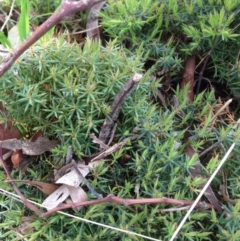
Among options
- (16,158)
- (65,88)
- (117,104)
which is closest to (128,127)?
(117,104)

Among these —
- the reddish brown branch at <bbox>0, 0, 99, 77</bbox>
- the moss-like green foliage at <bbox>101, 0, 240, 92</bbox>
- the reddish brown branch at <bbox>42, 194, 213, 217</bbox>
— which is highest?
the reddish brown branch at <bbox>0, 0, 99, 77</bbox>

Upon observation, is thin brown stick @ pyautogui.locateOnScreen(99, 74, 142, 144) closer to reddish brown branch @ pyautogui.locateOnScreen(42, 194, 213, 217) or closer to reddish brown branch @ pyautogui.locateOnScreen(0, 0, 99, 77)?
reddish brown branch @ pyautogui.locateOnScreen(42, 194, 213, 217)

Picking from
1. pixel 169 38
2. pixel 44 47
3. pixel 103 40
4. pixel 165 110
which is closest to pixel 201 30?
pixel 169 38

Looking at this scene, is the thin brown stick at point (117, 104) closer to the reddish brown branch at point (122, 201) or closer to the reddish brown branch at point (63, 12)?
the reddish brown branch at point (122, 201)

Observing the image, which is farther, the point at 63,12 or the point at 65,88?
the point at 65,88

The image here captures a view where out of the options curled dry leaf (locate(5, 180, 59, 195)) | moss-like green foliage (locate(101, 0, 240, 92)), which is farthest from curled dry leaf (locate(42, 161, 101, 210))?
moss-like green foliage (locate(101, 0, 240, 92))

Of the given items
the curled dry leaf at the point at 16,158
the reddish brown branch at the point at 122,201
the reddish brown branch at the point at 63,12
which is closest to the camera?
the reddish brown branch at the point at 63,12

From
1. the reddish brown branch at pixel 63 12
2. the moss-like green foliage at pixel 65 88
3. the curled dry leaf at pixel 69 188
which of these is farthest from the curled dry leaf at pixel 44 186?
the reddish brown branch at pixel 63 12

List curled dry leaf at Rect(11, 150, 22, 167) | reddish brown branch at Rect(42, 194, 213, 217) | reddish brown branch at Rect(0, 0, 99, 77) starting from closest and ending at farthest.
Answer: reddish brown branch at Rect(0, 0, 99, 77) < reddish brown branch at Rect(42, 194, 213, 217) < curled dry leaf at Rect(11, 150, 22, 167)

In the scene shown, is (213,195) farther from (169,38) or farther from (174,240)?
(169,38)

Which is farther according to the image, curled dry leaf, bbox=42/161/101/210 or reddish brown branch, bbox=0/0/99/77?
curled dry leaf, bbox=42/161/101/210

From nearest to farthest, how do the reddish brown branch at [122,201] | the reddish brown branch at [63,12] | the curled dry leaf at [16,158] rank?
the reddish brown branch at [63,12]
the reddish brown branch at [122,201]
the curled dry leaf at [16,158]

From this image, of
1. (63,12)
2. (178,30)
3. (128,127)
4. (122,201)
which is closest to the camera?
(63,12)

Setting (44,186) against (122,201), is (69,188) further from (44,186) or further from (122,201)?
(122,201)
